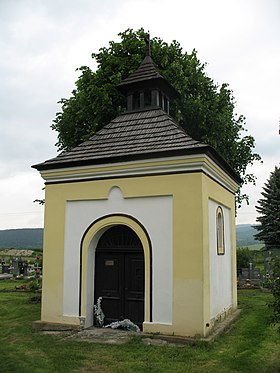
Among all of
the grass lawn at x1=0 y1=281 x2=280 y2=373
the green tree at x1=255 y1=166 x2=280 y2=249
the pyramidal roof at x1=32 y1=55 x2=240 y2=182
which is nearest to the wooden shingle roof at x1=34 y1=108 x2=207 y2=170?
the pyramidal roof at x1=32 y1=55 x2=240 y2=182

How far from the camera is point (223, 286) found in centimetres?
1161

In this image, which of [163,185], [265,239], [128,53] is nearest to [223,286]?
[163,185]

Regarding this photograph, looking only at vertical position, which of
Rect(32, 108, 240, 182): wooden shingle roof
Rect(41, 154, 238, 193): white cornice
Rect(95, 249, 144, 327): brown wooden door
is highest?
Rect(32, 108, 240, 182): wooden shingle roof

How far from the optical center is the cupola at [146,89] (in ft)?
41.3

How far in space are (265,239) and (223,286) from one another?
22450 mm

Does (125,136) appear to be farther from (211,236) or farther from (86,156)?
(211,236)

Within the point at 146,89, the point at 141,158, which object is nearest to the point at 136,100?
the point at 146,89

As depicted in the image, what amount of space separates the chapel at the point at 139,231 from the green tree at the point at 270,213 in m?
21.9

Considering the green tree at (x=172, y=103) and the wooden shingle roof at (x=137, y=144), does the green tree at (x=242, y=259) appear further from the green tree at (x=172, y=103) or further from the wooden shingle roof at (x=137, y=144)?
the wooden shingle roof at (x=137, y=144)

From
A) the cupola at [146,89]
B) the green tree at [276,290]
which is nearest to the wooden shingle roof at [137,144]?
the cupola at [146,89]

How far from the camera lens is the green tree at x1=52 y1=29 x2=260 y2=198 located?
57.9 ft

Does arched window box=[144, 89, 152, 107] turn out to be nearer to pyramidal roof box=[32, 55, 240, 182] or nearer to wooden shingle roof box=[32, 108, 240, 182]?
pyramidal roof box=[32, 55, 240, 182]

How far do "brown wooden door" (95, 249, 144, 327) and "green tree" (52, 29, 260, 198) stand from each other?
8323 millimetres

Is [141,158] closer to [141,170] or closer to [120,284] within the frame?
[141,170]
